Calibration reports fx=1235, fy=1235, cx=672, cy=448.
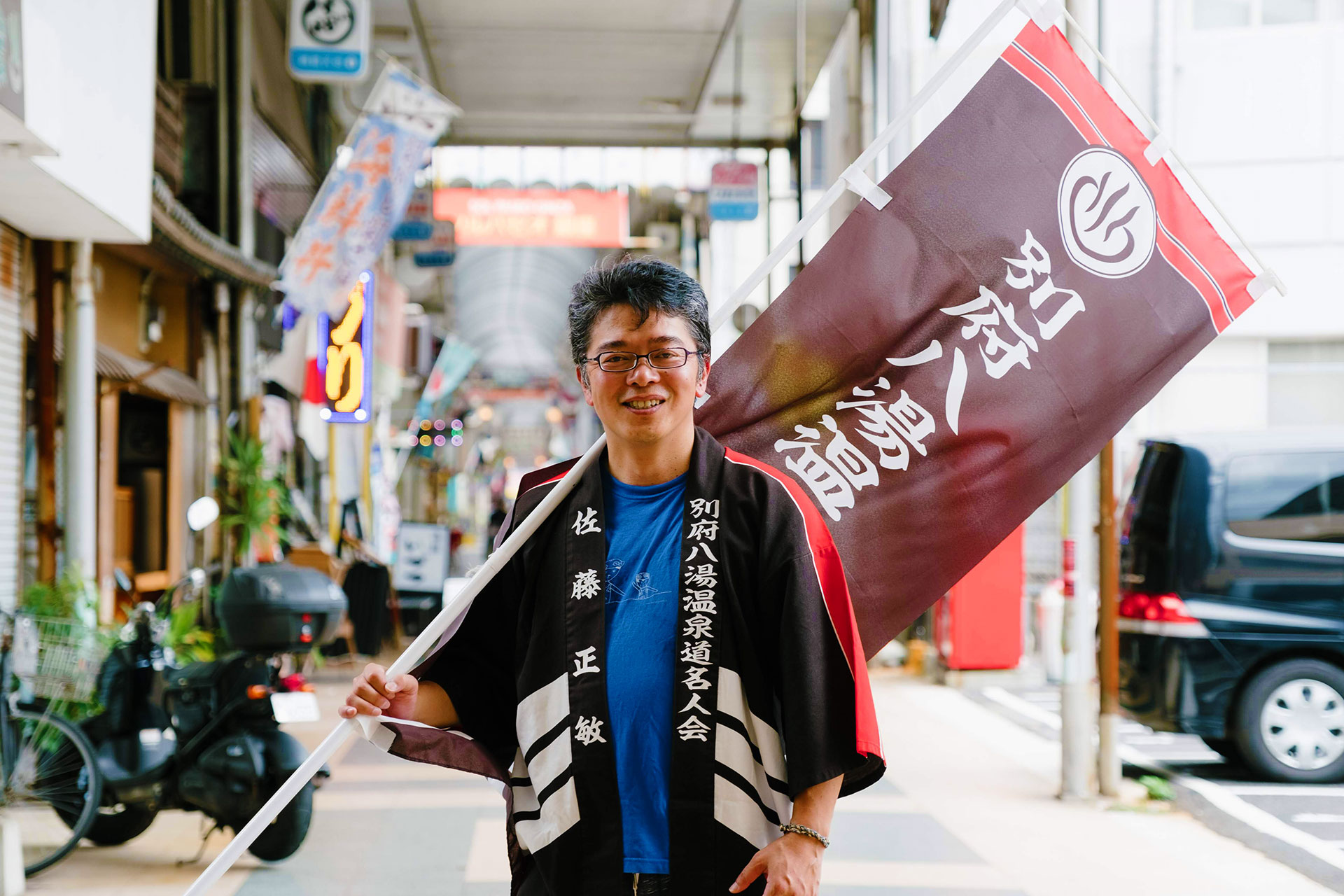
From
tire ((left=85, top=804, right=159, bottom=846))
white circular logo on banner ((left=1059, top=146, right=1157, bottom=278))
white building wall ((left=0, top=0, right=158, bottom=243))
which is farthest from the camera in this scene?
white building wall ((left=0, top=0, right=158, bottom=243))

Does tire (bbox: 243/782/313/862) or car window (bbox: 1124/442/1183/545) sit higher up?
car window (bbox: 1124/442/1183/545)

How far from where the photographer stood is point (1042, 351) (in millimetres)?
2871

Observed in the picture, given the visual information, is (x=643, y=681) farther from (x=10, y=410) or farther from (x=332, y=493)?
(x=332, y=493)

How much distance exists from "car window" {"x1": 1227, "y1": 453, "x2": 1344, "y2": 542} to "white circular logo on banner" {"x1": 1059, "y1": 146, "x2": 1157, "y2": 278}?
5016 millimetres

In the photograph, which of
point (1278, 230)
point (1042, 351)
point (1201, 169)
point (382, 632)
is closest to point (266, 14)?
point (382, 632)

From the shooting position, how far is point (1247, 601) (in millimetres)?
7215

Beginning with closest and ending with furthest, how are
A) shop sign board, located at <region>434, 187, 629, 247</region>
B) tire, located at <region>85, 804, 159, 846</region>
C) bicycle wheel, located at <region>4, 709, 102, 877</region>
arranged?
bicycle wheel, located at <region>4, 709, 102, 877</region> < tire, located at <region>85, 804, 159, 846</region> < shop sign board, located at <region>434, 187, 629, 247</region>

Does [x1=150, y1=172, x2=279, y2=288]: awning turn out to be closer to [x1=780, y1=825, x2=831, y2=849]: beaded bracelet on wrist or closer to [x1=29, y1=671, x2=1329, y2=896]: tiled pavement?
[x1=29, y1=671, x2=1329, y2=896]: tiled pavement

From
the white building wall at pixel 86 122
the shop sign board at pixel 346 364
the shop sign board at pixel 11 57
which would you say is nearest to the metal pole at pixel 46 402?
the white building wall at pixel 86 122

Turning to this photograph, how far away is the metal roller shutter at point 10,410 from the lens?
766cm

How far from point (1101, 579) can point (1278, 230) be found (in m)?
7.60

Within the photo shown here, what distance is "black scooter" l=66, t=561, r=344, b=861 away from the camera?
5418 mm

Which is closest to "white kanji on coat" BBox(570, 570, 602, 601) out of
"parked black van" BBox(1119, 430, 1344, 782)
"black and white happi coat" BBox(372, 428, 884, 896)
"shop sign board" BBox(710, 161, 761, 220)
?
"black and white happi coat" BBox(372, 428, 884, 896)

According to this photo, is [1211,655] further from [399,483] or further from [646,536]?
[399,483]
